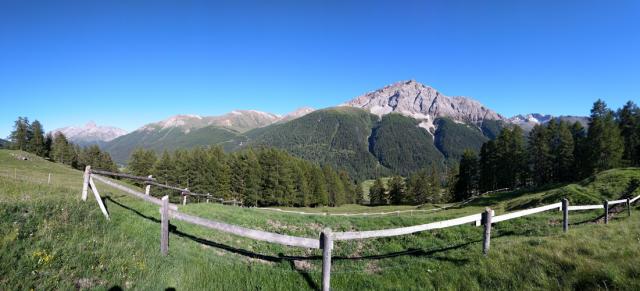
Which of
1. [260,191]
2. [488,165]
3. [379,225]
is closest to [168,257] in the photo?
[379,225]

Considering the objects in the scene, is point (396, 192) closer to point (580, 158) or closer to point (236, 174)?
point (580, 158)

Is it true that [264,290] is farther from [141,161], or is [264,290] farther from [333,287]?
[141,161]

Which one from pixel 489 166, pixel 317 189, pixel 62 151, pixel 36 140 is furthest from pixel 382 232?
pixel 62 151

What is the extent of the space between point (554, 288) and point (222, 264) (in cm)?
715

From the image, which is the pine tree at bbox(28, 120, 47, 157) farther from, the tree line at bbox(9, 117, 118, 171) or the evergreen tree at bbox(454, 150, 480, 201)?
the evergreen tree at bbox(454, 150, 480, 201)

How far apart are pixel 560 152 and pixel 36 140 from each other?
426 feet

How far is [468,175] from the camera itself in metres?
80.4

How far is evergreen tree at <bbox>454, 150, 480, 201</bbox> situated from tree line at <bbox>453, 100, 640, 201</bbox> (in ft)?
0.78

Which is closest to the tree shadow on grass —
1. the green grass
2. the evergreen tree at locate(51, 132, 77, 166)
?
the green grass

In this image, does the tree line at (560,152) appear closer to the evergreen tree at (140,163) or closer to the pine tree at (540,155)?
the pine tree at (540,155)

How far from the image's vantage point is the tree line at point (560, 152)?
5194 centimetres

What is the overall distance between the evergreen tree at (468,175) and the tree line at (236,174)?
41534mm

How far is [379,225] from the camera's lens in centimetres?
1662

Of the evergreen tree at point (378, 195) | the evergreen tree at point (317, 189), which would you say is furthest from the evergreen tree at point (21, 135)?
the evergreen tree at point (378, 195)
